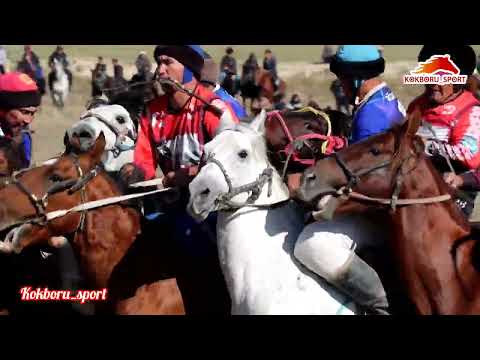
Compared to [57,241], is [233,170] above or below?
above

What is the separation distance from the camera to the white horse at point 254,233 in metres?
5.38

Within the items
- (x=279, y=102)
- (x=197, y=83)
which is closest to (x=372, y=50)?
(x=197, y=83)

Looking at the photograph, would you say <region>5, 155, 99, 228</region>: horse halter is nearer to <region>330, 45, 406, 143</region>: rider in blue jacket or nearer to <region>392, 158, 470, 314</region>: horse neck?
<region>330, 45, 406, 143</region>: rider in blue jacket

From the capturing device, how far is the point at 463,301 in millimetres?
5234

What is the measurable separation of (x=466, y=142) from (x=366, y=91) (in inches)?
29.9

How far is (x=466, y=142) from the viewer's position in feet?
18.1

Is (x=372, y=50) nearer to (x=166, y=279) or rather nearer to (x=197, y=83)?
(x=197, y=83)

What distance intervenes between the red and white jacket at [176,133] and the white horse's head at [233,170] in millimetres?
496

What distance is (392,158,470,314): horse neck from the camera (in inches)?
203

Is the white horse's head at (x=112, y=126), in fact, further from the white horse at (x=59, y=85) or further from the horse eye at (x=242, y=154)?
the white horse at (x=59, y=85)

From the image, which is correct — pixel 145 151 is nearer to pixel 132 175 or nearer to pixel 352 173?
pixel 132 175

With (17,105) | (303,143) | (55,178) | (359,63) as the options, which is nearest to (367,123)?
(359,63)
